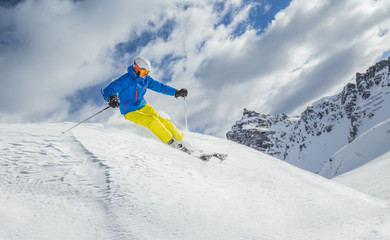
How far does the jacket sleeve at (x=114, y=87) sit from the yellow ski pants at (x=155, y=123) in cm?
60

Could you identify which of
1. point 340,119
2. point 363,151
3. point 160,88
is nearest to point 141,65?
point 160,88

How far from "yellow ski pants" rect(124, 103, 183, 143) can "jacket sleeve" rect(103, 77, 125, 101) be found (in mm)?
597

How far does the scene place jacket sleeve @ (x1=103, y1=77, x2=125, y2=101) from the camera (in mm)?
5578

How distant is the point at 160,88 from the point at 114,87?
1.48 m

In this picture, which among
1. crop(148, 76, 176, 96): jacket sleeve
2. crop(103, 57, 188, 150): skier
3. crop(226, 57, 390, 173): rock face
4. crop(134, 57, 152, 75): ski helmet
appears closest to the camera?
crop(103, 57, 188, 150): skier

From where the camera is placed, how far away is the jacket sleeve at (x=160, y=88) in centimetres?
668

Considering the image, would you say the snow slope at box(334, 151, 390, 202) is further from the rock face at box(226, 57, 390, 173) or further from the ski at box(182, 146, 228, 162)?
the rock face at box(226, 57, 390, 173)

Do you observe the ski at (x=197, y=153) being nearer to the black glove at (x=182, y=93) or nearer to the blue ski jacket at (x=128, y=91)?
the blue ski jacket at (x=128, y=91)

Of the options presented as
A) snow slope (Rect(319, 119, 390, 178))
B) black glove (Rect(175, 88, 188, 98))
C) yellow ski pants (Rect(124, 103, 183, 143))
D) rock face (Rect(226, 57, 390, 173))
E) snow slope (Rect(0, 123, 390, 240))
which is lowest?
snow slope (Rect(0, 123, 390, 240))

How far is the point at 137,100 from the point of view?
5.90 m

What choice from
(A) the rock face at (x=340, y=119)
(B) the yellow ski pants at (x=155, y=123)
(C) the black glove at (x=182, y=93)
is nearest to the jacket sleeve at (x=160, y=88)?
(C) the black glove at (x=182, y=93)

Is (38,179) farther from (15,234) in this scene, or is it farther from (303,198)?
(303,198)

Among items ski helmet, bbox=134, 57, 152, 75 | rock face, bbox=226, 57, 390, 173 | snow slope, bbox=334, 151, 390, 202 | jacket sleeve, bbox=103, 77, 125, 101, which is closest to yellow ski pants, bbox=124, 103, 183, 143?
jacket sleeve, bbox=103, 77, 125, 101

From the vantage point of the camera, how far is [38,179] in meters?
2.86
